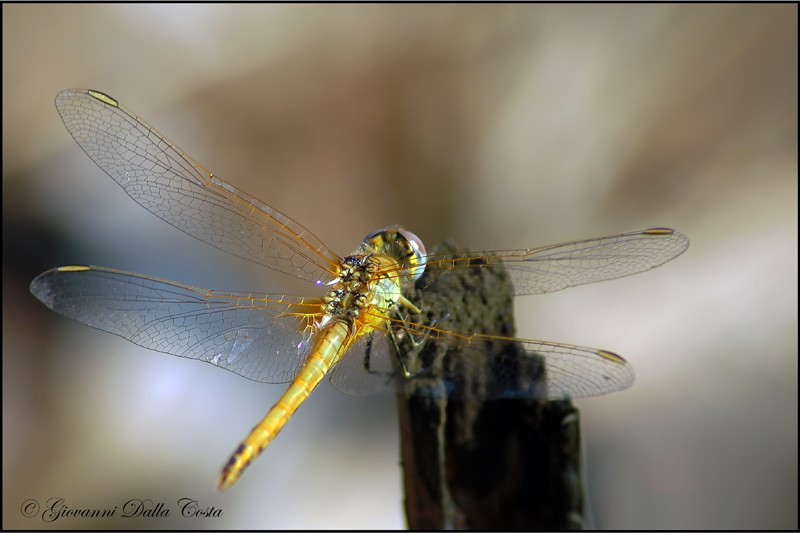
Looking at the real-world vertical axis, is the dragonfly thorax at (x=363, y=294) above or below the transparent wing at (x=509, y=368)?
above

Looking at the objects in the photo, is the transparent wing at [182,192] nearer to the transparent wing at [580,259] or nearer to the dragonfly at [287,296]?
the dragonfly at [287,296]

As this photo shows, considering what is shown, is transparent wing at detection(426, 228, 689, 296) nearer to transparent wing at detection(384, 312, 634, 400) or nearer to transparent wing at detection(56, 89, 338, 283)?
transparent wing at detection(384, 312, 634, 400)

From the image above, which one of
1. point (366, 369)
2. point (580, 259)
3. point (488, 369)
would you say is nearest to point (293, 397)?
point (366, 369)

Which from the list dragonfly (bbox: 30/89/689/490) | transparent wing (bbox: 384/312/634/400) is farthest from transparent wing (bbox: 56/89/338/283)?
transparent wing (bbox: 384/312/634/400)

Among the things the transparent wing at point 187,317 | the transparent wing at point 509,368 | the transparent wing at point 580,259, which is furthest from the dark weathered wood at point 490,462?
the transparent wing at point 187,317

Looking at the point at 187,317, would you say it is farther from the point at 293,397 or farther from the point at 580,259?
the point at 580,259

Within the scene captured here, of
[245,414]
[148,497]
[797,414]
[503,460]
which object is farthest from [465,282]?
[797,414]
